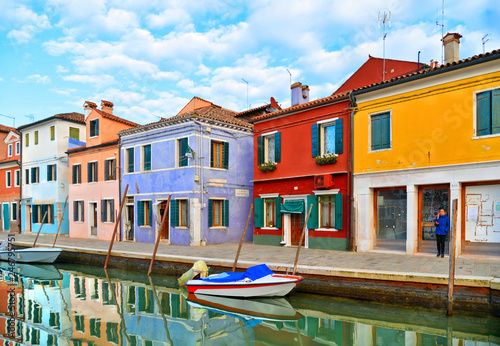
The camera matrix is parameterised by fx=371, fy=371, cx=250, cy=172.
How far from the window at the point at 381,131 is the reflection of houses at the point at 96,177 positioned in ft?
46.9

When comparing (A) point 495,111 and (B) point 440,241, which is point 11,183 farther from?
(A) point 495,111

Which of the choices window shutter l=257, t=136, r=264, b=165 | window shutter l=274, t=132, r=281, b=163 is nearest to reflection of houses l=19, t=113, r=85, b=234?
window shutter l=257, t=136, r=264, b=165

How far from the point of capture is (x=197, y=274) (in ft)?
38.0

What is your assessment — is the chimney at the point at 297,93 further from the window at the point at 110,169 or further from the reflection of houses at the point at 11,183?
the reflection of houses at the point at 11,183

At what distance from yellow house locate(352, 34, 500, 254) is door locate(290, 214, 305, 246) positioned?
2827 millimetres

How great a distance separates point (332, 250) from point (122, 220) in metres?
12.1

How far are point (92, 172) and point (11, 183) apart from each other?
37.9 ft

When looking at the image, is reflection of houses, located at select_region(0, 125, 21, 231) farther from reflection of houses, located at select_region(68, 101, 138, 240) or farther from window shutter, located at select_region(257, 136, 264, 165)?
window shutter, located at select_region(257, 136, 264, 165)

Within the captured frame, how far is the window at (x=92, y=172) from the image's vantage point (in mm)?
22734

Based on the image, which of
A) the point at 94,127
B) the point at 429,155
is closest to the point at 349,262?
the point at 429,155

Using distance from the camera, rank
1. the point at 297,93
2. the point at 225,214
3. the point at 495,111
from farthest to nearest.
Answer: the point at 297,93 < the point at 225,214 < the point at 495,111

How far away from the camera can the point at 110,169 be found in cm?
2162

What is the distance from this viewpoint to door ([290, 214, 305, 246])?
15523 mm

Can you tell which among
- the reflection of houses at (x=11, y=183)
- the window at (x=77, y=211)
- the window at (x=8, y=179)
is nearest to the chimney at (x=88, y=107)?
the window at (x=77, y=211)
